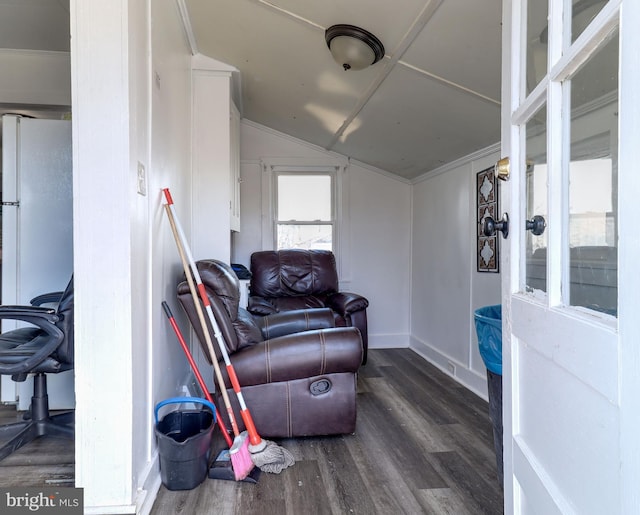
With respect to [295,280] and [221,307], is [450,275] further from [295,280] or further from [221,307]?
[221,307]

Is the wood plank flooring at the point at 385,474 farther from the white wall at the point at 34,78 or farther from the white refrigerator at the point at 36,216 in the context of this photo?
the white wall at the point at 34,78

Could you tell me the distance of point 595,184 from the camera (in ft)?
2.05

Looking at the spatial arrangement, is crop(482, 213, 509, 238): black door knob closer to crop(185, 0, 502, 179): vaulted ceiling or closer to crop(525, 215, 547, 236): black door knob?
crop(525, 215, 547, 236): black door knob

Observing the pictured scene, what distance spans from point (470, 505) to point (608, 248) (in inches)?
52.8

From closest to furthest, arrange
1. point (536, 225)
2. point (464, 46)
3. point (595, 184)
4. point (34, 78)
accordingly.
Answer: point (595, 184)
point (536, 225)
point (464, 46)
point (34, 78)

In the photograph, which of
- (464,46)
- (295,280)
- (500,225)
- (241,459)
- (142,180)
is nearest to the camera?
(500,225)

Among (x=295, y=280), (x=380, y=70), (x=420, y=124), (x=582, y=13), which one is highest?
(x=380, y=70)

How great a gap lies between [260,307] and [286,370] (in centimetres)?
136

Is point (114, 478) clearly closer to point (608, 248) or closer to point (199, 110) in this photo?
point (608, 248)

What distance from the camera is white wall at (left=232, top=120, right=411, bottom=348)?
158 inches

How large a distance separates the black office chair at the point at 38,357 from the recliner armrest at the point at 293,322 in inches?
41.4

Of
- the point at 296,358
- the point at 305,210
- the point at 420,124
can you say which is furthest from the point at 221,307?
the point at 305,210

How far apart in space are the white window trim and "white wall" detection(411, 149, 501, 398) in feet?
2.49

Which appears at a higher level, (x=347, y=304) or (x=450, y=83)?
(x=450, y=83)
